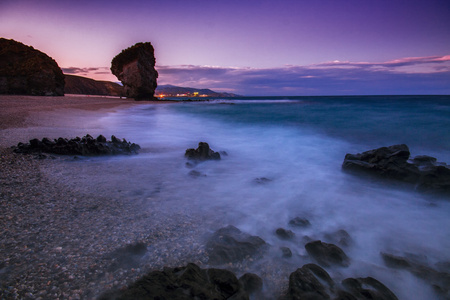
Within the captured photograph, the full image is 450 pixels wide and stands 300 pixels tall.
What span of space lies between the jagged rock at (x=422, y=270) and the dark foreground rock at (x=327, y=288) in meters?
0.59

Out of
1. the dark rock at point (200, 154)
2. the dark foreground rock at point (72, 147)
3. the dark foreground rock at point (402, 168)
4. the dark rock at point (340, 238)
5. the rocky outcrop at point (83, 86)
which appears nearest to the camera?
the dark rock at point (340, 238)

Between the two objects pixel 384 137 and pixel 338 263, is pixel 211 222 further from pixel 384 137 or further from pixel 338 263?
pixel 384 137

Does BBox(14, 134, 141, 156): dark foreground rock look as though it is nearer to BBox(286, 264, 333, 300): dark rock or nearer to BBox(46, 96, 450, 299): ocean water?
BBox(46, 96, 450, 299): ocean water

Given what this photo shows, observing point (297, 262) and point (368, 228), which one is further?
point (368, 228)

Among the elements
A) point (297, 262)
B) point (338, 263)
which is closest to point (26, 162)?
point (297, 262)

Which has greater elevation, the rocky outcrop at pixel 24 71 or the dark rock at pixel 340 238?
the rocky outcrop at pixel 24 71

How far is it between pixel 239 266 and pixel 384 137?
34.2ft

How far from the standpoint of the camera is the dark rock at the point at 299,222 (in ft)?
9.03

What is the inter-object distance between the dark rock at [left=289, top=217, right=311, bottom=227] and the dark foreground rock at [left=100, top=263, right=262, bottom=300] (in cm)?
129

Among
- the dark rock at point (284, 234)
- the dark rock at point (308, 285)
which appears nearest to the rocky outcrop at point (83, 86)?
the dark rock at point (284, 234)

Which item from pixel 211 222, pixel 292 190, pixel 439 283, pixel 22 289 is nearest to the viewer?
→ pixel 22 289

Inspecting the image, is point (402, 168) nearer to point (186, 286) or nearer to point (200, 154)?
point (200, 154)

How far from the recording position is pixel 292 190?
401cm

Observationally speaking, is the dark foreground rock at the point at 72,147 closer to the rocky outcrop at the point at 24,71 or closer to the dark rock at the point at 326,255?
the dark rock at the point at 326,255
